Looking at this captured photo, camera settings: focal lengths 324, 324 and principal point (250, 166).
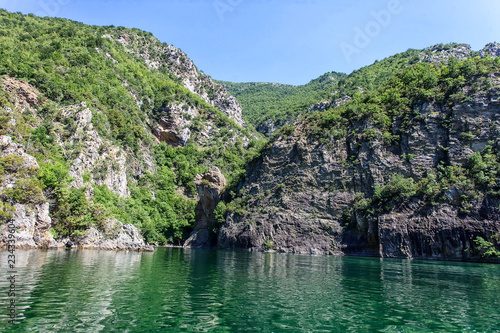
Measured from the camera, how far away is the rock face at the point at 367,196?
50.5 m

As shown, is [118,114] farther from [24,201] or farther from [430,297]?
[430,297]

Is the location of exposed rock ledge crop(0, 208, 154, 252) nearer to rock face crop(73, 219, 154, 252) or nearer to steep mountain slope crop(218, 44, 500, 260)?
rock face crop(73, 219, 154, 252)

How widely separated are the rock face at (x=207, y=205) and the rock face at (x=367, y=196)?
32.6 feet

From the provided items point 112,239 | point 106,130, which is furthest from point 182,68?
point 112,239

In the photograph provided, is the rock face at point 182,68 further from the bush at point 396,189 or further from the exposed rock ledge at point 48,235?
the exposed rock ledge at point 48,235

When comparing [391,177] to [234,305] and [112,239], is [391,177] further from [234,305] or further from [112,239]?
[234,305]

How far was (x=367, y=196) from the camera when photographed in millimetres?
65250

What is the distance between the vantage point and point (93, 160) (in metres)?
68.9

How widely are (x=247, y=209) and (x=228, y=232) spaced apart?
6.80m

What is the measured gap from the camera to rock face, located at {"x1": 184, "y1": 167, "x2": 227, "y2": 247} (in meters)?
84.5

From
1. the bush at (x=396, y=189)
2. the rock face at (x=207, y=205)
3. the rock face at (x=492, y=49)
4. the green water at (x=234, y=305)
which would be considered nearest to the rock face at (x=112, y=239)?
the rock face at (x=207, y=205)

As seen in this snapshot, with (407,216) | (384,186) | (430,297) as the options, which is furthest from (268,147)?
(430,297)

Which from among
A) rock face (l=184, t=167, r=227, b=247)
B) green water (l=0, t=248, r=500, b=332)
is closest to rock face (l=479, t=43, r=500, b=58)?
rock face (l=184, t=167, r=227, b=247)

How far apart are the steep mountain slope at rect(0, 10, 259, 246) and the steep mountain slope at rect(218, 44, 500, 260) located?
23926 mm
